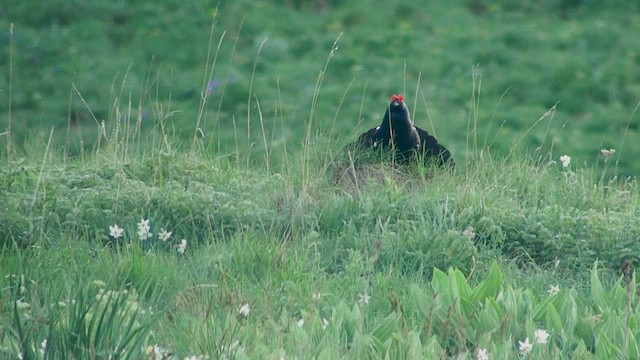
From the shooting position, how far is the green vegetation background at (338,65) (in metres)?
Result: 10.7

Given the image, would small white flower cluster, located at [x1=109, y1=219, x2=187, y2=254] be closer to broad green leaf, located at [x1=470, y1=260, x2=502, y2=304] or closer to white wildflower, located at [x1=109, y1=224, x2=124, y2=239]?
white wildflower, located at [x1=109, y1=224, x2=124, y2=239]

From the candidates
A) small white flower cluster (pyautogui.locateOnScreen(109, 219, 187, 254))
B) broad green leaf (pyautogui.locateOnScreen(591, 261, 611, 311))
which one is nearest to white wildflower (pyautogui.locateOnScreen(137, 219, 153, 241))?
small white flower cluster (pyautogui.locateOnScreen(109, 219, 187, 254))

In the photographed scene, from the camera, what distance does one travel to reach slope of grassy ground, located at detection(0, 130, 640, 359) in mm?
3799

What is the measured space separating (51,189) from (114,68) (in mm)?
7047

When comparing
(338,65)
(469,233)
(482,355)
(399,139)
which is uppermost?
(482,355)

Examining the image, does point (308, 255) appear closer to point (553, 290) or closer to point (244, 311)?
point (244, 311)

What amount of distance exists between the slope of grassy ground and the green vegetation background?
3881 mm

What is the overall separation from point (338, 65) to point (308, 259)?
25.8 ft

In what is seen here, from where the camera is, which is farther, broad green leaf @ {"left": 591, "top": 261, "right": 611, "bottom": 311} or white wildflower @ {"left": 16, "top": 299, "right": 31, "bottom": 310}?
broad green leaf @ {"left": 591, "top": 261, "right": 611, "bottom": 311}

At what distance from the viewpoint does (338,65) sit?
1252 centimetres

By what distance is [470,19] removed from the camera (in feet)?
44.9

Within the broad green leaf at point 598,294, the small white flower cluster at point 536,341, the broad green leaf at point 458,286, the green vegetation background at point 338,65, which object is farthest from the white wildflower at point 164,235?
the green vegetation background at point 338,65

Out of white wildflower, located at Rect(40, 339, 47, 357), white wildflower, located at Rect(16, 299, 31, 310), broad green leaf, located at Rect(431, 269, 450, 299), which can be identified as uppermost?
white wildflower, located at Rect(40, 339, 47, 357)

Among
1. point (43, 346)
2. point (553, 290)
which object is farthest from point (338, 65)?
point (43, 346)
